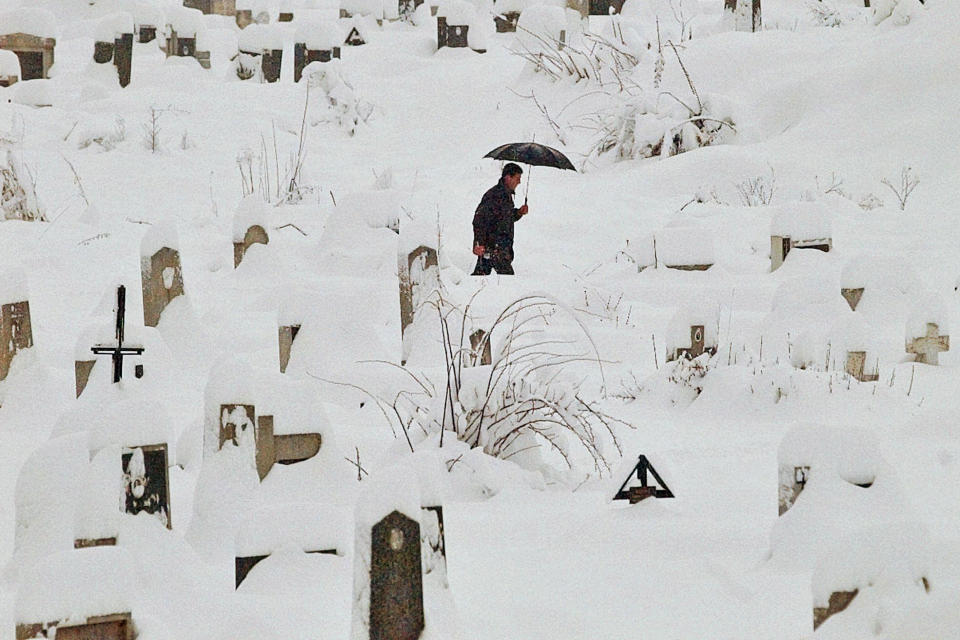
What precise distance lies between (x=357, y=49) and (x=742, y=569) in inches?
623

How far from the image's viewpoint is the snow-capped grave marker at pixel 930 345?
7.80 metres

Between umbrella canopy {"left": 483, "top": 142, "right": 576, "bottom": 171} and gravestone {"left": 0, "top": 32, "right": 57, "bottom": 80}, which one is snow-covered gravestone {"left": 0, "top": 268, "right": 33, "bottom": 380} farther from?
gravestone {"left": 0, "top": 32, "right": 57, "bottom": 80}

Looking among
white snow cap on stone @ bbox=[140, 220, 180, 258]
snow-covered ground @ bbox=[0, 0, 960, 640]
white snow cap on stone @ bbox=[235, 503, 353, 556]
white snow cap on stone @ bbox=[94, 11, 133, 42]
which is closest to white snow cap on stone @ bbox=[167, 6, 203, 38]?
snow-covered ground @ bbox=[0, 0, 960, 640]

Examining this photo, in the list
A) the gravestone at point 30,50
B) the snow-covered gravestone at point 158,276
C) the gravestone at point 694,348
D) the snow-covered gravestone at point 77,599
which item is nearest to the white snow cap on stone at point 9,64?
the gravestone at point 30,50

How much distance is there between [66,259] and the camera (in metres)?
10.4

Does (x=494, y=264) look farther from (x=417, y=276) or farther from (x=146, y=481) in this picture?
(x=146, y=481)

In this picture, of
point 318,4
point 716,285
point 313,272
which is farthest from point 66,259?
point 318,4

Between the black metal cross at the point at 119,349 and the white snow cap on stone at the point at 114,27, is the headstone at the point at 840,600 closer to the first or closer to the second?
the black metal cross at the point at 119,349

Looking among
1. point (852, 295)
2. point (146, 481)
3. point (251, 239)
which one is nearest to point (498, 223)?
point (251, 239)

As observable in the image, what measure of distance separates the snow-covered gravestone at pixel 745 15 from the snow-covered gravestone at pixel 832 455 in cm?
1388

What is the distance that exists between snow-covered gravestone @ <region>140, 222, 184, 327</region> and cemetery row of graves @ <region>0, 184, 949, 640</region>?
2.62ft

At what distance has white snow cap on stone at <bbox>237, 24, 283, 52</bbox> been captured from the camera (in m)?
18.2

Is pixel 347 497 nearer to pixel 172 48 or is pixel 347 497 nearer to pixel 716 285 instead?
pixel 716 285

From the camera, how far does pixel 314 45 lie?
58.8ft
